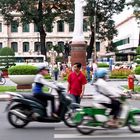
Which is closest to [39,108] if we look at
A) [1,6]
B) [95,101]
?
[95,101]

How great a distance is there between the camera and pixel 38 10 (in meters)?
56.2

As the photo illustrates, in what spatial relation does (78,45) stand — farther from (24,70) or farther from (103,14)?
(103,14)

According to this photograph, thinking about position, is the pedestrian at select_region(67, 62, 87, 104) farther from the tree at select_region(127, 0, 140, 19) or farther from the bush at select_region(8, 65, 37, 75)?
the tree at select_region(127, 0, 140, 19)

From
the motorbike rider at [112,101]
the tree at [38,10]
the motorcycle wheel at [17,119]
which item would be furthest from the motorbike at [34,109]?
the tree at [38,10]

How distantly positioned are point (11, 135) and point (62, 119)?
4.64ft

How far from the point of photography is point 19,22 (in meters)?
58.6

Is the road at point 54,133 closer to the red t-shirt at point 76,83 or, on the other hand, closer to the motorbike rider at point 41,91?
the motorbike rider at point 41,91

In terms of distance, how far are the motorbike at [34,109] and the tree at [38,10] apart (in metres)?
43.5

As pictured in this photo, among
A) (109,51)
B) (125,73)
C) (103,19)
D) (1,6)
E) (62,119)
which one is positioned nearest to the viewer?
(62,119)

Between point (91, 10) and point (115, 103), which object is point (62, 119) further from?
point (91, 10)

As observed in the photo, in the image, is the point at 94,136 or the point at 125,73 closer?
the point at 94,136

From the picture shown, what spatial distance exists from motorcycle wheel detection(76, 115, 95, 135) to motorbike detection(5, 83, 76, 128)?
0.93 m

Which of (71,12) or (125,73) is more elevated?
(71,12)

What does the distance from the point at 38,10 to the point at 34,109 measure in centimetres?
4509
